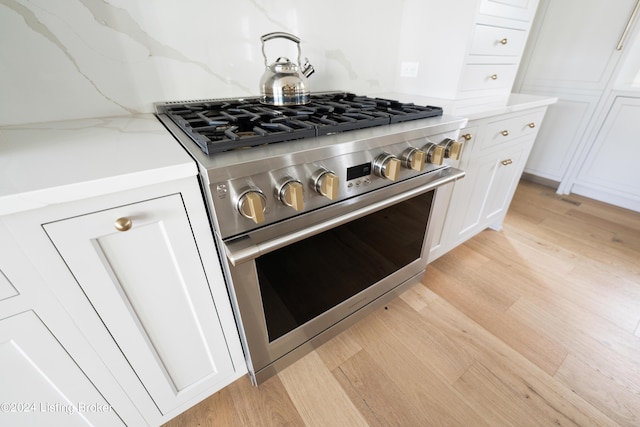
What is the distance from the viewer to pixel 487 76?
4.64ft

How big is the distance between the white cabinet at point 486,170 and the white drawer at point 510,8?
467 millimetres

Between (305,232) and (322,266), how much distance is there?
0.21 meters

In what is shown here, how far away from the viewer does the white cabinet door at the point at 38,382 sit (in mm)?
546

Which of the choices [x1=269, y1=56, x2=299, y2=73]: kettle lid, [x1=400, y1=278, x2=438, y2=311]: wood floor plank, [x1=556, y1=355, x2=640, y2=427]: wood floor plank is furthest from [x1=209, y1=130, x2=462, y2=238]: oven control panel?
[x1=556, y1=355, x2=640, y2=427]: wood floor plank

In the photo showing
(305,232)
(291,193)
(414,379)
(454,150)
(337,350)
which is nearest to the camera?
(291,193)

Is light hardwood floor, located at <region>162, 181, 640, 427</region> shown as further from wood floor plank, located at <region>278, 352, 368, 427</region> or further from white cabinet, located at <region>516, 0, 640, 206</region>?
white cabinet, located at <region>516, 0, 640, 206</region>

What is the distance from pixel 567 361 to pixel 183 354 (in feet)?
4.88

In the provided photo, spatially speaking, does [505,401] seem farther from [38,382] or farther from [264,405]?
[38,382]

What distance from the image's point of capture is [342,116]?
0.86 m

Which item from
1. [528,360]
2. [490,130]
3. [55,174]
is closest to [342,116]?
[55,174]

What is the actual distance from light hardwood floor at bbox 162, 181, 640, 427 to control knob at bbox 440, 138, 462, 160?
79 centimetres

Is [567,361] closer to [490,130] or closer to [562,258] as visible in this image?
[562,258]

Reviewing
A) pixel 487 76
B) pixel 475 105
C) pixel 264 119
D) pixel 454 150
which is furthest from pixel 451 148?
pixel 487 76

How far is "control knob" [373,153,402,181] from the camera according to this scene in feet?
2.42
